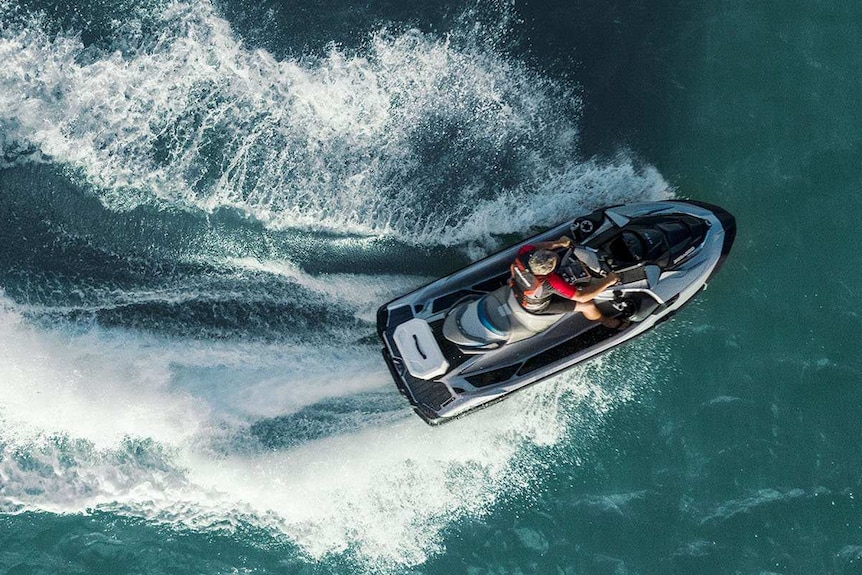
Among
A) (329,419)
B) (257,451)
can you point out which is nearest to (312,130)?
(329,419)

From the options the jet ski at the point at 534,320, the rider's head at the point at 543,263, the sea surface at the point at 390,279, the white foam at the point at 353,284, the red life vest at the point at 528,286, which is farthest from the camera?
the white foam at the point at 353,284

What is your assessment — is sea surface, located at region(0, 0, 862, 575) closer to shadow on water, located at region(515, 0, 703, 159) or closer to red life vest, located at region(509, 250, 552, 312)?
shadow on water, located at region(515, 0, 703, 159)

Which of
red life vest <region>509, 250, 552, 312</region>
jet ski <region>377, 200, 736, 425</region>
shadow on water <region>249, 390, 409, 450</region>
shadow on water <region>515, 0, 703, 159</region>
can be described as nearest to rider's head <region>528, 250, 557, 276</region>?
red life vest <region>509, 250, 552, 312</region>

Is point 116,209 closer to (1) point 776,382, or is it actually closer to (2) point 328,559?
(2) point 328,559

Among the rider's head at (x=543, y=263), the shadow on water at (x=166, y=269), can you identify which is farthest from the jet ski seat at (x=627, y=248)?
the shadow on water at (x=166, y=269)

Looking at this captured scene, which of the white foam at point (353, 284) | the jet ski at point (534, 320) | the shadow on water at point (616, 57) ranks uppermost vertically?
the shadow on water at point (616, 57)

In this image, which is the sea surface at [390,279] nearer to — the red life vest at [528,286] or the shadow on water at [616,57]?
the shadow on water at [616,57]
